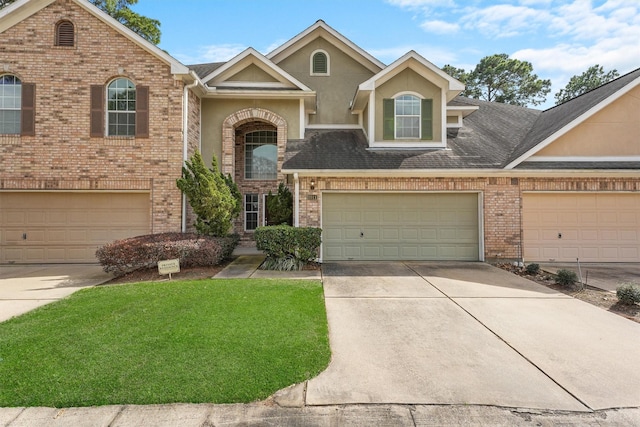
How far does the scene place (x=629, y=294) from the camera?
5.99 metres

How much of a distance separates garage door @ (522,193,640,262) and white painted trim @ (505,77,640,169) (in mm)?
1169

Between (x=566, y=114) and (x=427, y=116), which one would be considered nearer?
(x=427, y=116)

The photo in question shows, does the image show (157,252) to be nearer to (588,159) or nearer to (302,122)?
(302,122)

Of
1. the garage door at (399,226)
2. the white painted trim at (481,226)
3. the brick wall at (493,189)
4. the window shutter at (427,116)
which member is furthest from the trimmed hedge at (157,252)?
the white painted trim at (481,226)

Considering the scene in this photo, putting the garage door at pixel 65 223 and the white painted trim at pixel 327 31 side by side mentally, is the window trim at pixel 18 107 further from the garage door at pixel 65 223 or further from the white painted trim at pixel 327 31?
the white painted trim at pixel 327 31

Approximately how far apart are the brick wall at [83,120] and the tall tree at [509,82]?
106ft

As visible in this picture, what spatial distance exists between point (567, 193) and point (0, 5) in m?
29.1

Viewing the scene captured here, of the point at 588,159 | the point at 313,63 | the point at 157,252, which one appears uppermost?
the point at 313,63

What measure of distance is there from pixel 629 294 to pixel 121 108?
44.8 ft

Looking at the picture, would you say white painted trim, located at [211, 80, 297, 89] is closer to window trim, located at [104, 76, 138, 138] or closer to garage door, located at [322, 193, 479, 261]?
window trim, located at [104, 76, 138, 138]

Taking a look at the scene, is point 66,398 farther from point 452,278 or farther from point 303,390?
point 452,278

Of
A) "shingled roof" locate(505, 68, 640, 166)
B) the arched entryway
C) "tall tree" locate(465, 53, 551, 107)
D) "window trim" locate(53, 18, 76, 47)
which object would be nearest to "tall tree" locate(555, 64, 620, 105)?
"tall tree" locate(465, 53, 551, 107)

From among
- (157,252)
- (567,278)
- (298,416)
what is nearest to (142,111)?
(157,252)

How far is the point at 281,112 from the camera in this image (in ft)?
42.0
